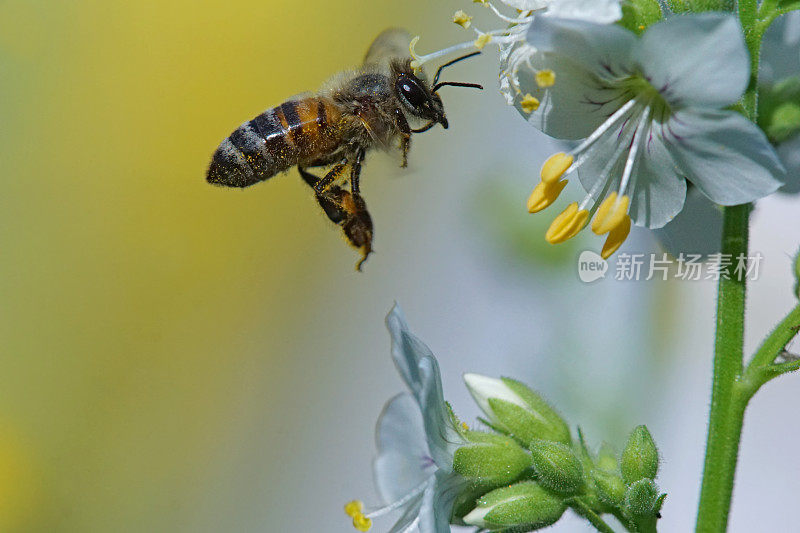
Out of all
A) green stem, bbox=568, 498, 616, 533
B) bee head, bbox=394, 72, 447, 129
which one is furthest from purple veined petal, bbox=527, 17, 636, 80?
green stem, bbox=568, 498, 616, 533

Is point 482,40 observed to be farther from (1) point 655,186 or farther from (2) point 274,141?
(2) point 274,141

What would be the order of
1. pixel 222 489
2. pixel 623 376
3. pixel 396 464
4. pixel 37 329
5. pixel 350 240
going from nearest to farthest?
pixel 396 464 → pixel 350 240 → pixel 623 376 → pixel 222 489 → pixel 37 329

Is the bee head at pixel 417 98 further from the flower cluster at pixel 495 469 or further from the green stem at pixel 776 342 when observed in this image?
the green stem at pixel 776 342

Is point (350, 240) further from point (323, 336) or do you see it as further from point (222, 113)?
point (222, 113)

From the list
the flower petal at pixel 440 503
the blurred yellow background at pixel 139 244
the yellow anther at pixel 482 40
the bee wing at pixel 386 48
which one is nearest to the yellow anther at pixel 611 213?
the yellow anther at pixel 482 40

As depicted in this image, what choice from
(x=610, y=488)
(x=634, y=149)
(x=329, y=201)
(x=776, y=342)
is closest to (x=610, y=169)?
(x=634, y=149)

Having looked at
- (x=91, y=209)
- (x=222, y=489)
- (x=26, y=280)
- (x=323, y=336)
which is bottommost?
(x=222, y=489)

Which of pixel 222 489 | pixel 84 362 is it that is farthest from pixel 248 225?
pixel 222 489
